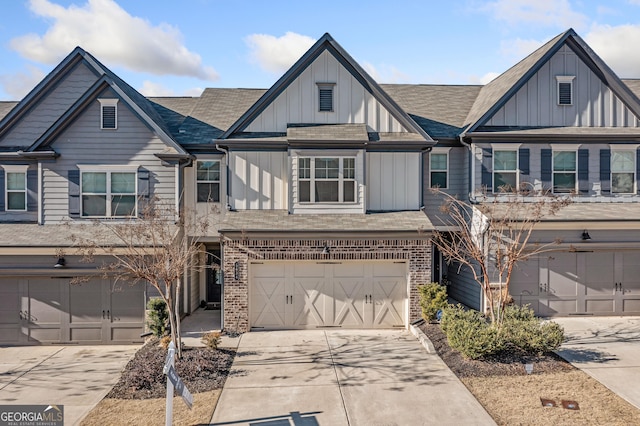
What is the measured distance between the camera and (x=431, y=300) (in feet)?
42.8

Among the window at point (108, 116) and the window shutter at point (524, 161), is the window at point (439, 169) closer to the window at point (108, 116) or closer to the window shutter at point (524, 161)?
the window shutter at point (524, 161)

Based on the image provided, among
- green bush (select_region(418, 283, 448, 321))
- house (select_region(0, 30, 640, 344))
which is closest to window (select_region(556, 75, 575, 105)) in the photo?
house (select_region(0, 30, 640, 344))

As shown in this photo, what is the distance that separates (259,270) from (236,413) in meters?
5.97

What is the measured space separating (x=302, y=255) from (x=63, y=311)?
747cm

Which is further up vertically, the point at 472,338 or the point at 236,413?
the point at 472,338

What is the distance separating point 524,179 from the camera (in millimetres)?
15273

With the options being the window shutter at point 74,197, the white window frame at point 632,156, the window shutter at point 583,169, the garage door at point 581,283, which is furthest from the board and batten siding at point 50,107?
the white window frame at point 632,156

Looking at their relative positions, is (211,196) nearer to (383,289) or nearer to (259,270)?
(259,270)

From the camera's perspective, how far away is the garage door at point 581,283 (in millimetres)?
14555

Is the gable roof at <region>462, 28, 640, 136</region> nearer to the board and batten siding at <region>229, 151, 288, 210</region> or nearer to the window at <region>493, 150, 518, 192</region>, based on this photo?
the window at <region>493, 150, 518, 192</region>

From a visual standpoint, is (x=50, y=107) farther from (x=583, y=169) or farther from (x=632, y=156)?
(x=632, y=156)

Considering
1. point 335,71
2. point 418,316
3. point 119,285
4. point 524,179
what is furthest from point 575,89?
point 119,285

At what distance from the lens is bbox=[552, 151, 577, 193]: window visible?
15.4 m

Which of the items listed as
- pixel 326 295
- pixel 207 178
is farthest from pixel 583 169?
pixel 207 178
